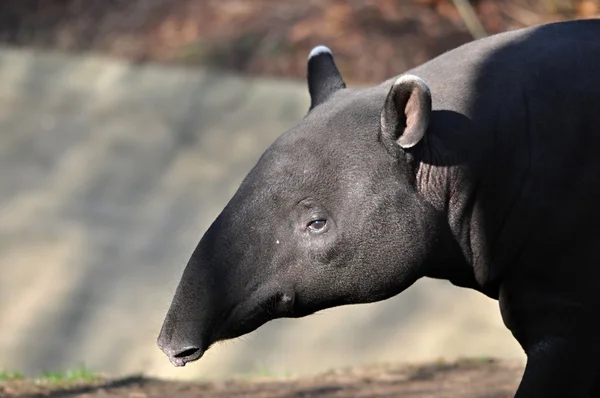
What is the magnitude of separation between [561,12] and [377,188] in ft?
31.6

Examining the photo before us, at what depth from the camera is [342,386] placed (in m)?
7.38

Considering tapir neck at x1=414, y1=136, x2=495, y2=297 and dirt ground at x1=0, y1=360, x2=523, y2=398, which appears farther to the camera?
dirt ground at x1=0, y1=360, x2=523, y2=398

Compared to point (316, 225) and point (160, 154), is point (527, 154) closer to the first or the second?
point (316, 225)

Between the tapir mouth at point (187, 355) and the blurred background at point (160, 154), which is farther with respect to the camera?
the blurred background at point (160, 154)

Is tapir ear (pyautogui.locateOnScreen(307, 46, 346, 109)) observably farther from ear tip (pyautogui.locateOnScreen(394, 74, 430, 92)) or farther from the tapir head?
ear tip (pyautogui.locateOnScreen(394, 74, 430, 92))

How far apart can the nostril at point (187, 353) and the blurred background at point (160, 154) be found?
556 centimetres

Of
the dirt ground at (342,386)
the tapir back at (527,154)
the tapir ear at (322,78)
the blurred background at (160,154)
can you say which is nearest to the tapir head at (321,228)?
the tapir back at (527,154)

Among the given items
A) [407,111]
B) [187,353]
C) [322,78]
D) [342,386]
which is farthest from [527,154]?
[342,386]

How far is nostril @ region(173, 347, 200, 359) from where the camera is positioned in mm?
4555

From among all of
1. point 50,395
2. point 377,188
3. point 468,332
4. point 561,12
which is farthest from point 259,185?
point 561,12

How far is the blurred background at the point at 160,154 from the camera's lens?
35.5 ft

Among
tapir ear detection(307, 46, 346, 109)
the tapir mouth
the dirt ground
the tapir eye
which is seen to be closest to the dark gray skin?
the tapir eye

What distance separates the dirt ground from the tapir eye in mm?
2369

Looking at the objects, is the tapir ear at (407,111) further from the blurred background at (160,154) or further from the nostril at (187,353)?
the blurred background at (160,154)
